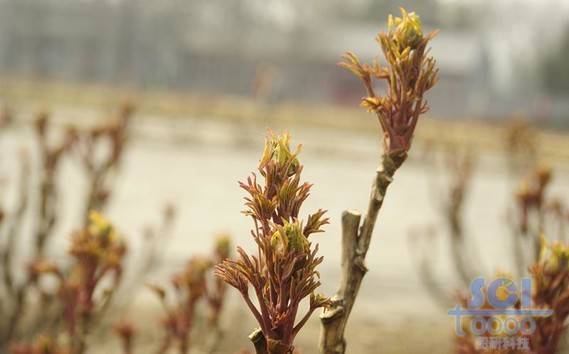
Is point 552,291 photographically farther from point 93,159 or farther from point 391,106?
point 93,159

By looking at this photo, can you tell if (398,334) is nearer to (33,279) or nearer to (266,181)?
(33,279)

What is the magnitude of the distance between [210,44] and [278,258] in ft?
178

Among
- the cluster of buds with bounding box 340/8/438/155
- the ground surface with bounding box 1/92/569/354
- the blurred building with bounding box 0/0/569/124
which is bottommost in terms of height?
the ground surface with bounding box 1/92/569/354

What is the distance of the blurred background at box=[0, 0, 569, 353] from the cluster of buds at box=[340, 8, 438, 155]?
183mm

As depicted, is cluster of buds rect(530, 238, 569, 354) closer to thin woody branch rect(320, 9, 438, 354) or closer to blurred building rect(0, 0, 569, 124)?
thin woody branch rect(320, 9, 438, 354)

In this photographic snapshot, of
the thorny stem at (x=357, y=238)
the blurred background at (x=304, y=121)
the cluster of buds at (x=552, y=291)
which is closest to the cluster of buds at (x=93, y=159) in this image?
the blurred background at (x=304, y=121)

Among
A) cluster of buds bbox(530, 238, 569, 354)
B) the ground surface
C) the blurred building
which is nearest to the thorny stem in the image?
cluster of buds bbox(530, 238, 569, 354)

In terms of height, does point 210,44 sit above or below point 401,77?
above

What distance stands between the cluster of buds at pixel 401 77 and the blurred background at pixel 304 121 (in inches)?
7.2

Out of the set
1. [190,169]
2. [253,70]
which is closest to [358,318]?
[190,169]

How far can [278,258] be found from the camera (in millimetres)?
954

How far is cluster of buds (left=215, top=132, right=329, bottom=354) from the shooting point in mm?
956

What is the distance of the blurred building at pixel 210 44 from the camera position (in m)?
50.8

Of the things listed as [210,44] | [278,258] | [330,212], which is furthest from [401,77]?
[210,44]
